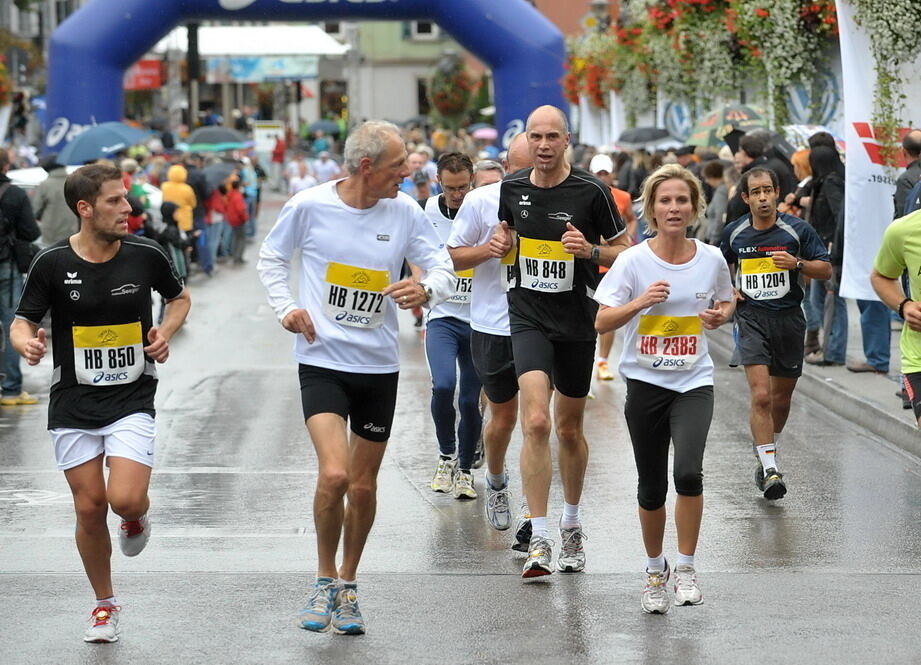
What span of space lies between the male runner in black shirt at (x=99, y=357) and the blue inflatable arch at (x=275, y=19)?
21.9 m

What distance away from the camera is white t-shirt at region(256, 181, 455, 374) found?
6.37 meters

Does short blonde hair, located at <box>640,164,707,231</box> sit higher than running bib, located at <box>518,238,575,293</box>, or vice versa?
short blonde hair, located at <box>640,164,707,231</box>

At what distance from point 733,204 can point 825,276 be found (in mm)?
2314

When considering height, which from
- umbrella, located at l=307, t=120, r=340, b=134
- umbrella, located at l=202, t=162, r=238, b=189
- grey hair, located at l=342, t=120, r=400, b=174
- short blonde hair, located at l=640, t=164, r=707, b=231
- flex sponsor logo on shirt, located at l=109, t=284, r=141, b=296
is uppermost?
grey hair, located at l=342, t=120, r=400, b=174

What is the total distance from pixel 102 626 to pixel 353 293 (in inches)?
59.9

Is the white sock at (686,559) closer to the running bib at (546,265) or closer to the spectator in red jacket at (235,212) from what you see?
the running bib at (546,265)

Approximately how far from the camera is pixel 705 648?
610 cm

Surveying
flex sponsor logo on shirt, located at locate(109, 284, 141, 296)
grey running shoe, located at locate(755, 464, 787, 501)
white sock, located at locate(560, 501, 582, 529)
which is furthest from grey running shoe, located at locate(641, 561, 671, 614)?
grey running shoe, located at locate(755, 464, 787, 501)

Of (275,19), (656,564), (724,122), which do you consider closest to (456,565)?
(656,564)

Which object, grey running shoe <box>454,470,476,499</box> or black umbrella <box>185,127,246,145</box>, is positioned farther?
black umbrella <box>185,127,246,145</box>

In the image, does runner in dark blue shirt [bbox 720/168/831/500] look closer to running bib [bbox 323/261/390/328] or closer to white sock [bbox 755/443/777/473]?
white sock [bbox 755/443/777/473]

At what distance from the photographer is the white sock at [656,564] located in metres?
6.64

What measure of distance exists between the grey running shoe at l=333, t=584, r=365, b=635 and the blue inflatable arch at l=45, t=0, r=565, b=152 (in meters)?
22.1

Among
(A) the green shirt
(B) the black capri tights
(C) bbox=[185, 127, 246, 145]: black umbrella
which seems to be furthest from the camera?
(C) bbox=[185, 127, 246, 145]: black umbrella
